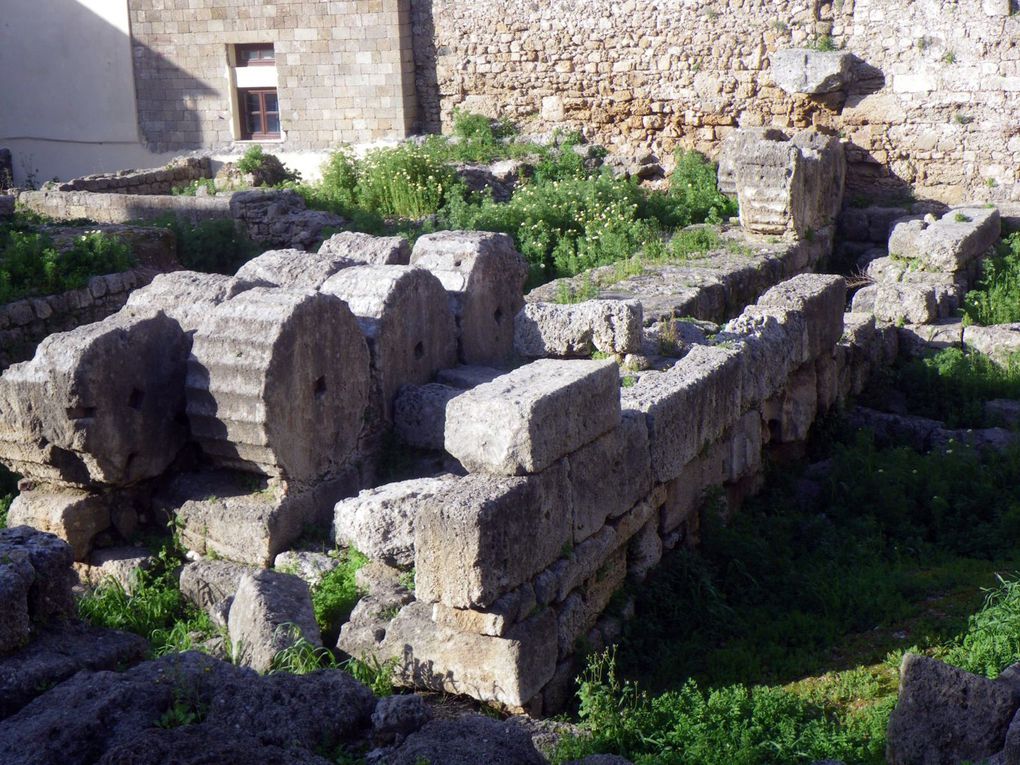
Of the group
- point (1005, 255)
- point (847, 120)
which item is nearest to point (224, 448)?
point (1005, 255)

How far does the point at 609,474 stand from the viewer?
5.83 m

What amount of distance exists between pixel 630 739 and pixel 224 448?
2.70 meters

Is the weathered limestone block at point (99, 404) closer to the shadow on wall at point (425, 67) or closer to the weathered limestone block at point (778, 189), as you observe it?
the weathered limestone block at point (778, 189)

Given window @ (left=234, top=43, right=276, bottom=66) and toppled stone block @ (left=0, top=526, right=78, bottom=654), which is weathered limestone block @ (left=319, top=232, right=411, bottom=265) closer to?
toppled stone block @ (left=0, top=526, right=78, bottom=654)

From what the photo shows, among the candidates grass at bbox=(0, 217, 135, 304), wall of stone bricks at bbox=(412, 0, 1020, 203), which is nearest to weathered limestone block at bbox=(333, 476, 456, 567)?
grass at bbox=(0, 217, 135, 304)

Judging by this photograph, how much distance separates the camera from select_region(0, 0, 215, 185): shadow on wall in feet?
66.2

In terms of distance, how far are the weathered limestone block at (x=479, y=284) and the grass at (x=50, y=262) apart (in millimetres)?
4464

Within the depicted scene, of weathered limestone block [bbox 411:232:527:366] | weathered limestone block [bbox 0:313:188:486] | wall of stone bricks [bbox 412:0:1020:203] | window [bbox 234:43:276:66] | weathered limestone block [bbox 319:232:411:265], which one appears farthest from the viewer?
window [bbox 234:43:276:66]

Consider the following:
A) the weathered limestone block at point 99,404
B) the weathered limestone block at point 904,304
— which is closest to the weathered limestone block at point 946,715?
the weathered limestone block at point 99,404

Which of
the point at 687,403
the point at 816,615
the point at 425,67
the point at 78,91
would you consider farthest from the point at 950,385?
the point at 78,91

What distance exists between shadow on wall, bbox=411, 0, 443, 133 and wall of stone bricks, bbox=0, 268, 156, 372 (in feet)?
25.9

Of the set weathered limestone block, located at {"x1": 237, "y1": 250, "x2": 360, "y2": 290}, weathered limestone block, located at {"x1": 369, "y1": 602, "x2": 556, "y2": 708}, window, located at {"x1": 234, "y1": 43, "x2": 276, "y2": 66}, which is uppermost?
window, located at {"x1": 234, "y1": 43, "x2": 276, "y2": 66}

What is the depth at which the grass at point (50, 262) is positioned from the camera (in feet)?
34.8

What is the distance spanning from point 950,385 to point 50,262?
7786 millimetres
